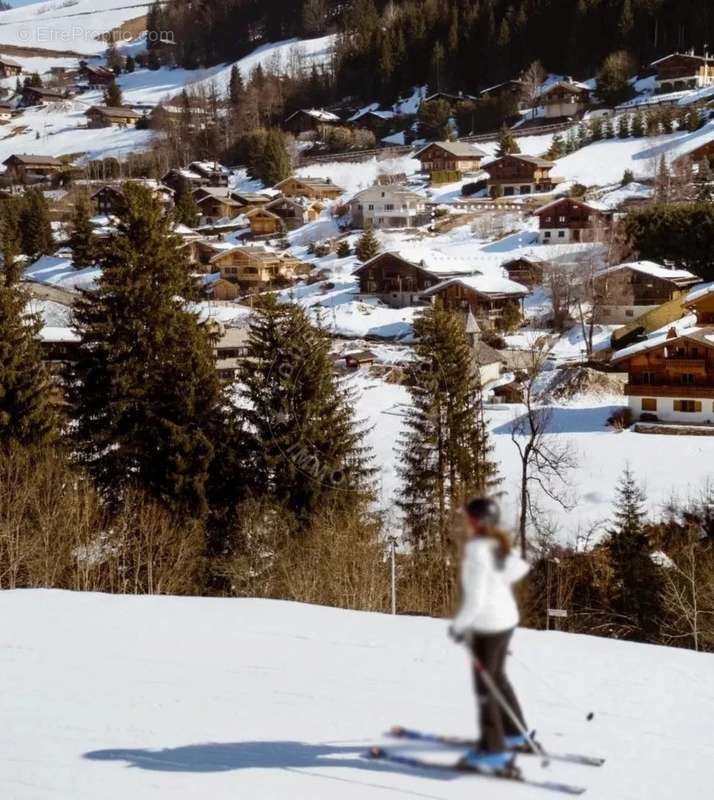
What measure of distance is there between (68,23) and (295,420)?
15384 centimetres

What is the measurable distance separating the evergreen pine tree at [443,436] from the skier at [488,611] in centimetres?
9

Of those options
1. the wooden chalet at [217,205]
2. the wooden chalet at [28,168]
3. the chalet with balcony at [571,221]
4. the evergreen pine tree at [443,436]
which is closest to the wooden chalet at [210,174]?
the wooden chalet at [217,205]

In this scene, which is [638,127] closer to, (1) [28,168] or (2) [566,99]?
(2) [566,99]

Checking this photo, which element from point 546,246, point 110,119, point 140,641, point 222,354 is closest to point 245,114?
point 110,119

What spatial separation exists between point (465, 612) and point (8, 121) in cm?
12264

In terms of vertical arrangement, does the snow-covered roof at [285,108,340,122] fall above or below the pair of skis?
above

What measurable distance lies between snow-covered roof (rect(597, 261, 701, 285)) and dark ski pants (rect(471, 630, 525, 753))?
4335cm

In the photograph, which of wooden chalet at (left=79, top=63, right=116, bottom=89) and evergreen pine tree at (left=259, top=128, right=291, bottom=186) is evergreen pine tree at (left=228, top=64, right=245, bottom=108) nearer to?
evergreen pine tree at (left=259, top=128, right=291, bottom=186)

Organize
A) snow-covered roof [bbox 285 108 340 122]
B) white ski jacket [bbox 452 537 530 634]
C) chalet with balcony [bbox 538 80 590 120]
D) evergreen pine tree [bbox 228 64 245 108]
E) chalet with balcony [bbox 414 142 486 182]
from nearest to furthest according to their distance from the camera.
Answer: white ski jacket [bbox 452 537 530 634], chalet with balcony [bbox 414 142 486 182], chalet with balcony [bbox 538 80 590 120], snow-covered roof [bbox 285 108 340 122], evergreen pine tree [bbox 228 64 245 108]

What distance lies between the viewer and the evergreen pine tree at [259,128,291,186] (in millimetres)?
76188

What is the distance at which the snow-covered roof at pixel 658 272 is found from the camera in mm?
42691

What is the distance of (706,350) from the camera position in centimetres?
2923

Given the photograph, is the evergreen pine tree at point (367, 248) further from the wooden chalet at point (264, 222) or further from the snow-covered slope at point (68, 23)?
the snow-covered slope at point (68, 23)

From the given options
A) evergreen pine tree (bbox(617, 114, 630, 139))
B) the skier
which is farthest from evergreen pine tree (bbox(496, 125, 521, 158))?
the skier
